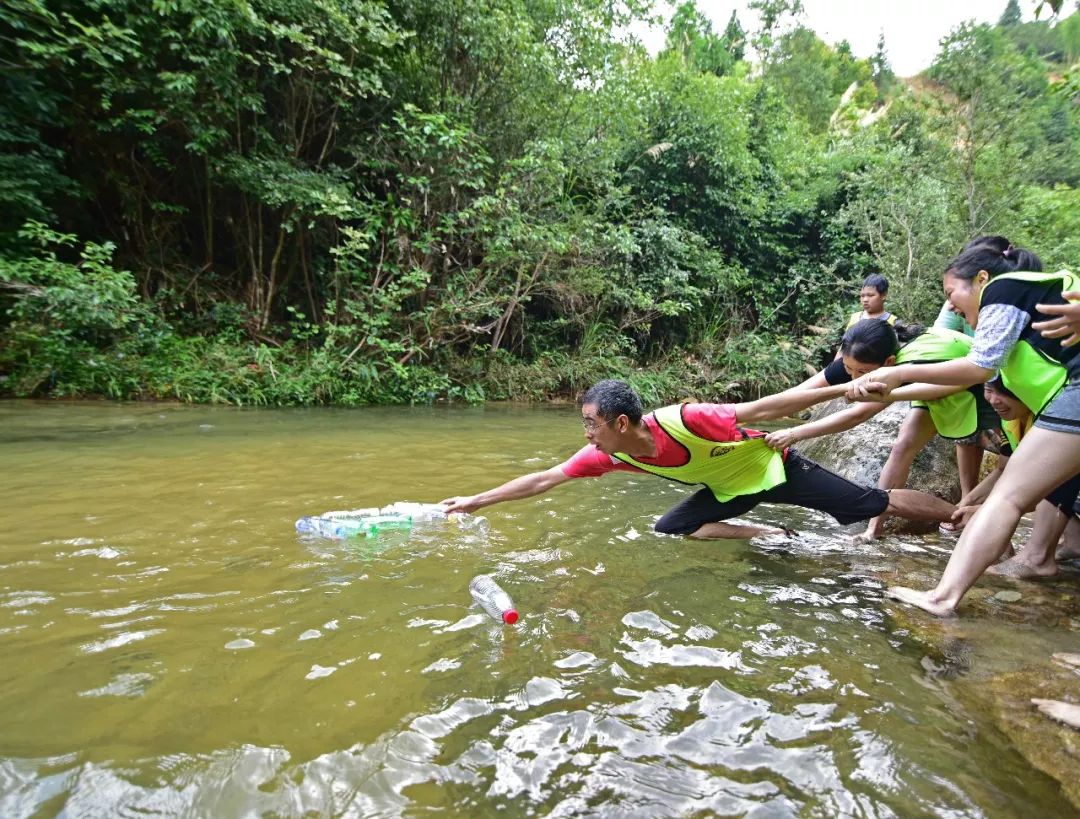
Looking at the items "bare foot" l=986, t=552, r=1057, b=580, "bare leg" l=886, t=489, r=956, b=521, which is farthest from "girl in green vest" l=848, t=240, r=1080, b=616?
"bare leg" l=886, t=489, r=956, b=521

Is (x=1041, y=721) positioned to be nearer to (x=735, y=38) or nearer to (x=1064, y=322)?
(x=1064, y=322)

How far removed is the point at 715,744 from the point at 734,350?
49.0 ft

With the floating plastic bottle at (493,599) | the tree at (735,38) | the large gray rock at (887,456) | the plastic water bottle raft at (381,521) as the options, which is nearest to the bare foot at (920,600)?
the floating plastic bottle at (493,599)

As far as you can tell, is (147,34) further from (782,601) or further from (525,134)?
(782,601)

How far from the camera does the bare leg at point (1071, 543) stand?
4039 mm

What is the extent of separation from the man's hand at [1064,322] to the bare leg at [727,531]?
2049 millimetres

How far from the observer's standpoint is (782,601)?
3.21 m

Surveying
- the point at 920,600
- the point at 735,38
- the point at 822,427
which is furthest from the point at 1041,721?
the point at 735,38

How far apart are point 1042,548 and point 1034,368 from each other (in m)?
1.36

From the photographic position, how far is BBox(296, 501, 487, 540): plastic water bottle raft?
4.07m

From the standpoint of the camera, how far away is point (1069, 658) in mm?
2568

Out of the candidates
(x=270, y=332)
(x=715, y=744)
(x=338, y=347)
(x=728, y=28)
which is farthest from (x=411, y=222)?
(x=728, y=28)

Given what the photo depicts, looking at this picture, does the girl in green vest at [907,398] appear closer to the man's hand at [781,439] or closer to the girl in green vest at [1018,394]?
the man's hand at [781,439]

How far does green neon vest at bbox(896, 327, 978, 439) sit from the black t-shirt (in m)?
0.76
